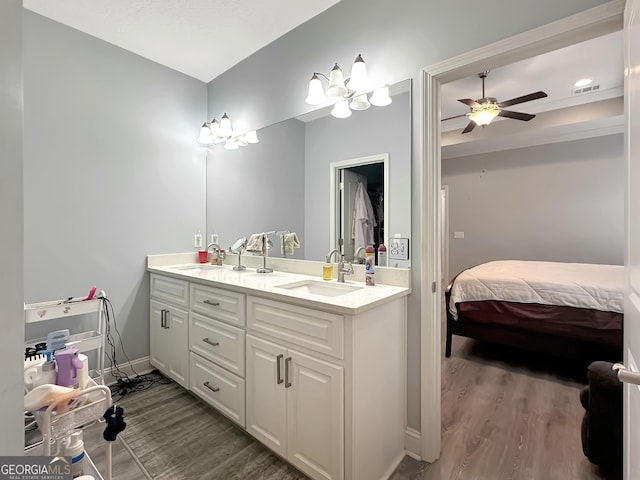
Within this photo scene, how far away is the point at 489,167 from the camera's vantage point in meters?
5.04

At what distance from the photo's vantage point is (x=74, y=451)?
2.74 feet

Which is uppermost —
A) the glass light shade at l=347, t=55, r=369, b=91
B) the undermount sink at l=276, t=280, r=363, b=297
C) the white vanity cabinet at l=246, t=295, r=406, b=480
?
the glass light shade at l=347, t=55, r=369, b=91

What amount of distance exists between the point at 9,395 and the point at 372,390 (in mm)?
1223

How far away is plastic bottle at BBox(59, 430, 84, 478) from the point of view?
823 millimetres

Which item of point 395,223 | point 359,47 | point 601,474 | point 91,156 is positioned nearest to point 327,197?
point 395,223

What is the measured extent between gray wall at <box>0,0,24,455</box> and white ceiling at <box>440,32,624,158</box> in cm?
348

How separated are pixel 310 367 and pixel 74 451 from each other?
84cm

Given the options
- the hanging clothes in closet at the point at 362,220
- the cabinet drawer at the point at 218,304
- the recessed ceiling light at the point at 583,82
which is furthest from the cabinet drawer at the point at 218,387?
the recessed ceiling light at the point at 583,82

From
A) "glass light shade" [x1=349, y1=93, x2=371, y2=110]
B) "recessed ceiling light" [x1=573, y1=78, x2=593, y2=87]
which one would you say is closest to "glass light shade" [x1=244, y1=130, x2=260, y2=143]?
"glass light shade" [x1=349, y1=93, x2=371, y2=110]

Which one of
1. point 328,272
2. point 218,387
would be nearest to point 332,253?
point 328,272

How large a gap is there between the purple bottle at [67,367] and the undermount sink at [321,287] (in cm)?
95

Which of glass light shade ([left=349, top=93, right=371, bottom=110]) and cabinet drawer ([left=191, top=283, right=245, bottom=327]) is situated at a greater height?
glass light shade ([left=349, top=93, right=371, bottom=110])

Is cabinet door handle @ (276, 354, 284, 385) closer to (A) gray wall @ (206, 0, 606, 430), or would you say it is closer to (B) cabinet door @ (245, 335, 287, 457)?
(B) cabinet door @ (245, 335, 287, 457)

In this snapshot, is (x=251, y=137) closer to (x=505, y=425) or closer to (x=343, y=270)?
(x=343, y=270)
